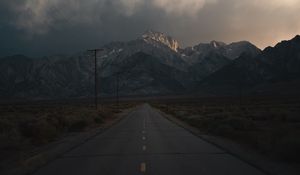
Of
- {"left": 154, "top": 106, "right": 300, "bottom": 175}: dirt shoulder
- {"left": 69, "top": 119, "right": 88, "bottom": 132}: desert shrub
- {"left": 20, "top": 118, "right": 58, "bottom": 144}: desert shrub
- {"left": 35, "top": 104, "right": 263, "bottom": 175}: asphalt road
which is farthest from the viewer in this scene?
{"left": 69, "top": 119, "right": 88, "bottom": 132}: desert shrub

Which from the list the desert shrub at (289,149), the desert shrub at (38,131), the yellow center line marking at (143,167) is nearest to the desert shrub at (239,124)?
the desert shrub at (38,131)

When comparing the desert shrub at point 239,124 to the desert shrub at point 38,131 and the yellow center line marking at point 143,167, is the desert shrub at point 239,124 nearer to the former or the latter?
the desert shrub at point 38,131

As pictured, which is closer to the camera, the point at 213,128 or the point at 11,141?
the point at 11,141

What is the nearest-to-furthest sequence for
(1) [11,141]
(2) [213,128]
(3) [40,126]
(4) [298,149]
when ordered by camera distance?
(4) [298,149] < (1) [11,141] < (3) [40,126] < (2) [213,128]

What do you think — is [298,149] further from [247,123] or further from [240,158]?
[247,123]

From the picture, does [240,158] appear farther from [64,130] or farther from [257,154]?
[64,130]

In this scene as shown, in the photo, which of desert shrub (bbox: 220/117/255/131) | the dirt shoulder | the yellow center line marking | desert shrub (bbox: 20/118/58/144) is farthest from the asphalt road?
desert shrub (bbox: 220/117/255/131)

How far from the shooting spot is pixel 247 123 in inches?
1394

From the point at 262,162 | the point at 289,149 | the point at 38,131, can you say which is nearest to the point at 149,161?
the point at 262,162

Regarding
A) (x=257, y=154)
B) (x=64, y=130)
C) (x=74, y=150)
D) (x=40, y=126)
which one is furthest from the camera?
(x=64, y=130)

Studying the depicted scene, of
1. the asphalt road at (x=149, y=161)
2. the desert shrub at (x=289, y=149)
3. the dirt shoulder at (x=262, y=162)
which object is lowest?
the dirt shoulder at (x=262, y=162)

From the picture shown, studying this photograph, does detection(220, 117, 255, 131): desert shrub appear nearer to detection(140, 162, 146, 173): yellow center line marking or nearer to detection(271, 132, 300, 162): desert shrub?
detection(271, 132, 300, 162): desert shrub

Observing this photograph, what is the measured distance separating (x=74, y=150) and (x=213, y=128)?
47.6 feet

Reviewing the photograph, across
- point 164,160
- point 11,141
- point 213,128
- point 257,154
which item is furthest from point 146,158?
point 213,128
